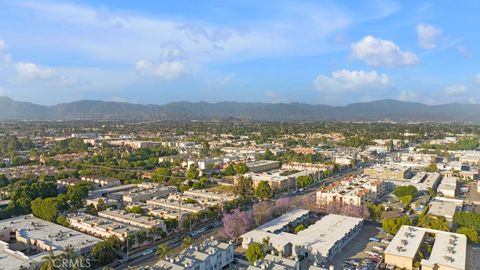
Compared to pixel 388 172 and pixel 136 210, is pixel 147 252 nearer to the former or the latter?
pixel 136 210

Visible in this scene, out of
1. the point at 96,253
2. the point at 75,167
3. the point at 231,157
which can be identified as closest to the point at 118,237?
the point at 96,253

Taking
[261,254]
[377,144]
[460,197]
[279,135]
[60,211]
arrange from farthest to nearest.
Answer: [279,135], [377,144], [460,197], [60,211], [261,254]

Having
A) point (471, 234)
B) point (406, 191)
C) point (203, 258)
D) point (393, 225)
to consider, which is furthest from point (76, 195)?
point (406, 191)

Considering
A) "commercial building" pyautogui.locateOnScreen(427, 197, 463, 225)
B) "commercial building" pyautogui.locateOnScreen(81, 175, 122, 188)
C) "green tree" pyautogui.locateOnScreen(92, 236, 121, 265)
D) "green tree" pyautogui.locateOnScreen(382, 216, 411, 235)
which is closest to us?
"green tree" pyautogui.locateOnScreen(92, 236, 121, 265)

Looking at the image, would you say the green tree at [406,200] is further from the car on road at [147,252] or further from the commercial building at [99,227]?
the commercial building at [99,227]

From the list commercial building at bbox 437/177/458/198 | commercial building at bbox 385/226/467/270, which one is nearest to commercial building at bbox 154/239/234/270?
commercial building at bbox 385/226/467/270

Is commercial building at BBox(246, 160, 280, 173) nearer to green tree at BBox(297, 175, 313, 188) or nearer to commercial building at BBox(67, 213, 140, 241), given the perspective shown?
green tree at BBox(297, 175, 313, 188)

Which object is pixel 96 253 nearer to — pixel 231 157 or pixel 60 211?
pixel 60 211
